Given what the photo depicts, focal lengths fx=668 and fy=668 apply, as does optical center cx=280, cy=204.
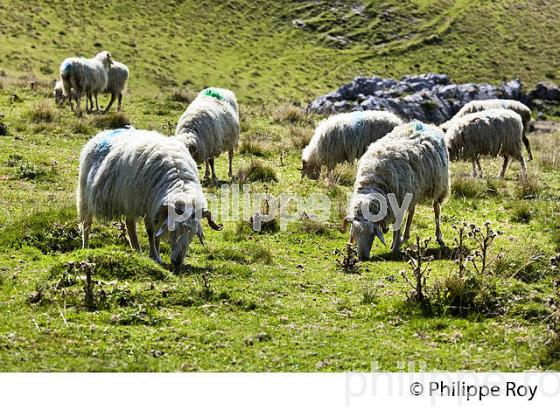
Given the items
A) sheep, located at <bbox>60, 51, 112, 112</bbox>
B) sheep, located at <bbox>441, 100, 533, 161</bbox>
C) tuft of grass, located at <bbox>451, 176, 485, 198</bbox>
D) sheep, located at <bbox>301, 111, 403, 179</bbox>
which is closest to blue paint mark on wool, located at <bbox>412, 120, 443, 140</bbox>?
sheep, located at <bbox>301, 111, 403, 179</bbox>

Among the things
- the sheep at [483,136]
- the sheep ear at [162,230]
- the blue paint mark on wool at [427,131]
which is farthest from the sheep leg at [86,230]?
the sheep at [483,136]

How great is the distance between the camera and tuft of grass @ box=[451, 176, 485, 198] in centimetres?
1553

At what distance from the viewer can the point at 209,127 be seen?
15273 mm

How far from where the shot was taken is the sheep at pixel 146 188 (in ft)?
30.3

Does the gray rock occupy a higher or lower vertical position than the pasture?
higher

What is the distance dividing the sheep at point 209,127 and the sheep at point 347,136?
6.67 ft

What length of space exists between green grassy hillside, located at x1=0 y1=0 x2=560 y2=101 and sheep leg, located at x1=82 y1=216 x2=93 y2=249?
28700mm

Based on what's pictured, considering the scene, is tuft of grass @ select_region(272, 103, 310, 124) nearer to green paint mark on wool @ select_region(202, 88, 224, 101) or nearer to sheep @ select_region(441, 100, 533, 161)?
sheep @ select_region(441, 100, 533, 161)

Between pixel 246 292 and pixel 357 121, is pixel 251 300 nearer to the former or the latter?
pixel 246 292

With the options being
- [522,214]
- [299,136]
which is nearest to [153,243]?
[522,214]

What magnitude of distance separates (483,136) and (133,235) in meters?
11.1

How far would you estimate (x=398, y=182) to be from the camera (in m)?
11.0

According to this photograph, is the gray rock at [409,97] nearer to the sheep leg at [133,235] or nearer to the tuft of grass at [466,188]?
the tuft of grass at [466,188]
